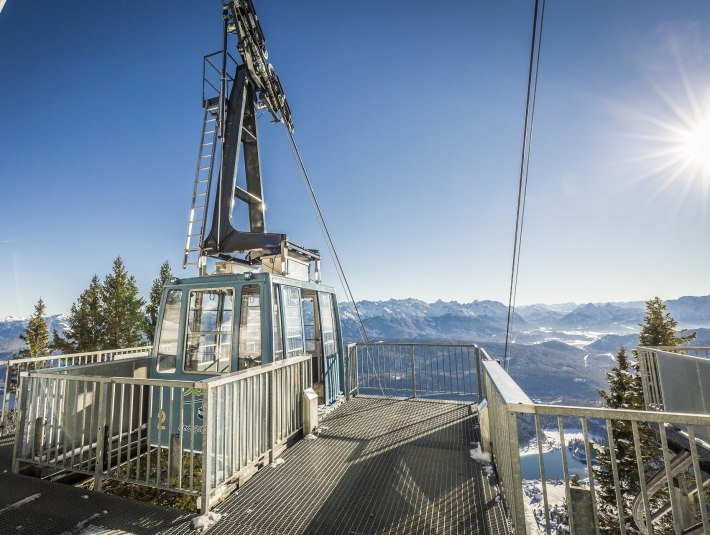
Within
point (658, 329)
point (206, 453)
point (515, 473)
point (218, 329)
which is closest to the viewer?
point (515, 473)

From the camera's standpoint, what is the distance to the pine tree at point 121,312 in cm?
2759

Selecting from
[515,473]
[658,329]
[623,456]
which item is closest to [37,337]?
[515,473]

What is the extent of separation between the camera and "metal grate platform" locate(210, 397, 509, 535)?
3.44m

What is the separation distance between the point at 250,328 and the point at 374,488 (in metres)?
3.15

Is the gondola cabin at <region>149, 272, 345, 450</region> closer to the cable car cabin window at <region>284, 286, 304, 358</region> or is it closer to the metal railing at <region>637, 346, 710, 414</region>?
the cable car cabin window at <region>284, 286, 304, 358</region>

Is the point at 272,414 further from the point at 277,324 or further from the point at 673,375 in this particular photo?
the point at 673,375

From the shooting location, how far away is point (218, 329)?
6.24 meters

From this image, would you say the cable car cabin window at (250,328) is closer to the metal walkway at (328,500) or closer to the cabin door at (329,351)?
the metal walkway at (328,500)

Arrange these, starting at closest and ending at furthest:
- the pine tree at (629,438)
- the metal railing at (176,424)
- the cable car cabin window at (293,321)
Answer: the metal railing at (176,424) < the cable car cabin window at (293,321) < the pine tree at (629,438)

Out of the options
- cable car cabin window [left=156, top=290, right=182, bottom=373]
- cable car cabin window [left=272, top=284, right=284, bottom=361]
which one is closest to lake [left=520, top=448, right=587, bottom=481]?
cable car cabin window [left=272, top=284, right=284, bottom=361]

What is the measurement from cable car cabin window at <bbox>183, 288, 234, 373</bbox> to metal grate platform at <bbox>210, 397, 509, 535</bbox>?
6.72 feet

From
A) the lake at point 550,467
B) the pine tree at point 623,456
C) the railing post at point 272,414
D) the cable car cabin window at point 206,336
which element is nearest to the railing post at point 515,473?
the railing post at point 272,414

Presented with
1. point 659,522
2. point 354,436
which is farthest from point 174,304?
point 659,522

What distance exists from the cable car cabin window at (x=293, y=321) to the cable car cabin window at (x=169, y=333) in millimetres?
1885
